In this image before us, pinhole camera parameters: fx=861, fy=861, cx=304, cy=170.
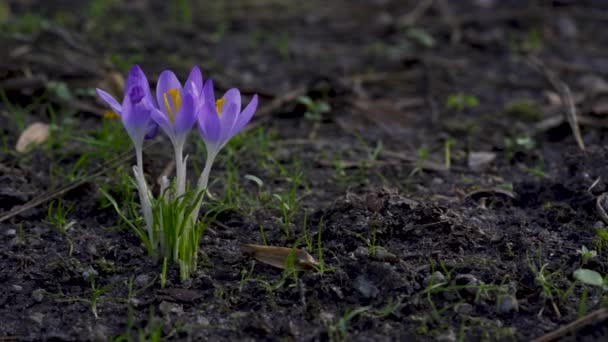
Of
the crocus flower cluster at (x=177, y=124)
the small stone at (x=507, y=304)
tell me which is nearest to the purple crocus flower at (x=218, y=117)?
the crocus flower cluster at (x=177, y=124)

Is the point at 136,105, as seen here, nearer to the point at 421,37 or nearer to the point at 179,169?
the point at 179,169

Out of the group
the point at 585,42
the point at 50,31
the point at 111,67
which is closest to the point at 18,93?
the point at 111,67

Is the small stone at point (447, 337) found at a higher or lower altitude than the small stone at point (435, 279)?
lower

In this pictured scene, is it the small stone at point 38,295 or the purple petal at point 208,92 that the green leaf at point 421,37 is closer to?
the purple petal at point 208,92

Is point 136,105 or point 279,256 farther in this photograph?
point 279,256

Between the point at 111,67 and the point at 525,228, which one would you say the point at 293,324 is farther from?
the point at 111,67

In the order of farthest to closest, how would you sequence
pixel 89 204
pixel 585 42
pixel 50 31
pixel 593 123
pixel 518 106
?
pixel 585 42, pixel 50 31, pixel 518 106, pixel 593 123, pixel 89 204

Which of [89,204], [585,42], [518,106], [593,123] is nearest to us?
[89,204]

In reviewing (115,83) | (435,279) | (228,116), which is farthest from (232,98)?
(115,83)
